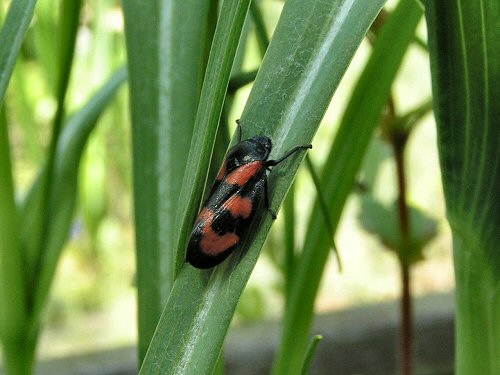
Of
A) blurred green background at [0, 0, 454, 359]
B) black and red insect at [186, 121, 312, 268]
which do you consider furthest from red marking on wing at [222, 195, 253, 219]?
blurred green background at [0, 0, 454, 359]

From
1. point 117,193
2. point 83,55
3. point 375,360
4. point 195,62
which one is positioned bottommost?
point 117,193

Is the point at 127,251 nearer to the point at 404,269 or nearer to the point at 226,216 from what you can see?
the point at 404,269

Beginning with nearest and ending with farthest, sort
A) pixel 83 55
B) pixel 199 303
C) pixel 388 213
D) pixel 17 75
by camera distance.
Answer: pixel 199 303, pixel 388 213, pixel 17 75, pixel 83 55

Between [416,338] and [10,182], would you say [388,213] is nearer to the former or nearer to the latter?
[416,338]

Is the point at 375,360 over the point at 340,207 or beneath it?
beneath

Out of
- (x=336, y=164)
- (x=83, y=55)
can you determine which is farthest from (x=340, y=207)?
(x=83, y=55)

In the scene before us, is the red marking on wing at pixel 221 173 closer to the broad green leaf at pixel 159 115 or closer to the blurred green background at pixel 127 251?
the broad green leaf at pixel 159 115

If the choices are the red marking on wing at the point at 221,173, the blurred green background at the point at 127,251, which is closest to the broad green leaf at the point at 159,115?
the red marking on wing at the point at 221,173
